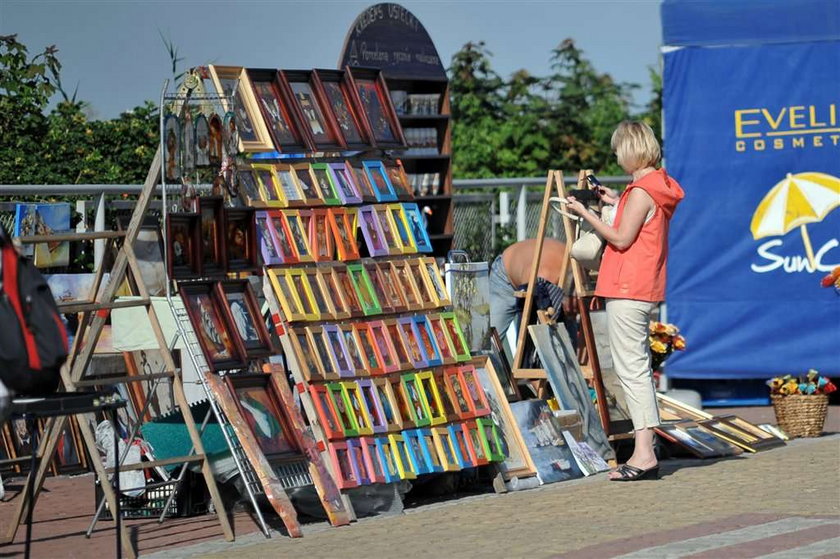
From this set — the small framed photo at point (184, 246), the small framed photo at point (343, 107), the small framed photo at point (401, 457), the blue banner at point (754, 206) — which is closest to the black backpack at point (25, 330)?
the small framed photo at point (184, 246)

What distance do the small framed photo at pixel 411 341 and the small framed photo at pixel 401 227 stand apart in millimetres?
432

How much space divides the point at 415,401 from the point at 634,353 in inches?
58.8

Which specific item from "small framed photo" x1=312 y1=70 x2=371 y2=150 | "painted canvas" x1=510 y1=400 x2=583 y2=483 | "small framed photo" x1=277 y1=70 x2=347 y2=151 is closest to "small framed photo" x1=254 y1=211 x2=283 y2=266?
"small framed photo" x1=277 y1=70 x2=347 y2=151

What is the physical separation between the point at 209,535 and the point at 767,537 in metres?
2.84

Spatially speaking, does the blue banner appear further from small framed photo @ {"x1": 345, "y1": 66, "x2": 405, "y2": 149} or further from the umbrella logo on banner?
small framed photo @ {"x1": 345, "y1": 66, "x2": 405, "y2": 149}

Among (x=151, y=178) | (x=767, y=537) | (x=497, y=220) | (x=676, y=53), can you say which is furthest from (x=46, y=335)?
(x=497, y=220)

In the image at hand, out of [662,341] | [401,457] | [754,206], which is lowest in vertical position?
[401,457]

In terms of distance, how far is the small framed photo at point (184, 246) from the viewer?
783 centimetres

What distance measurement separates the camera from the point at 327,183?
8703 mm

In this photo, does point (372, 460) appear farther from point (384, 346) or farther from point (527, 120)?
point (527, 120)

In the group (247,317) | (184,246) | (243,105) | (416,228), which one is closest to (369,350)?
(247,317)

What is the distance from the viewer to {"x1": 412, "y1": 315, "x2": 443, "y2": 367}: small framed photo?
347 inches

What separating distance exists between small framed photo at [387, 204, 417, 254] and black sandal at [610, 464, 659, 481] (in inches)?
73.4

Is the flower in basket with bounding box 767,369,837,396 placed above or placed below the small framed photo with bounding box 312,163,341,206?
below
